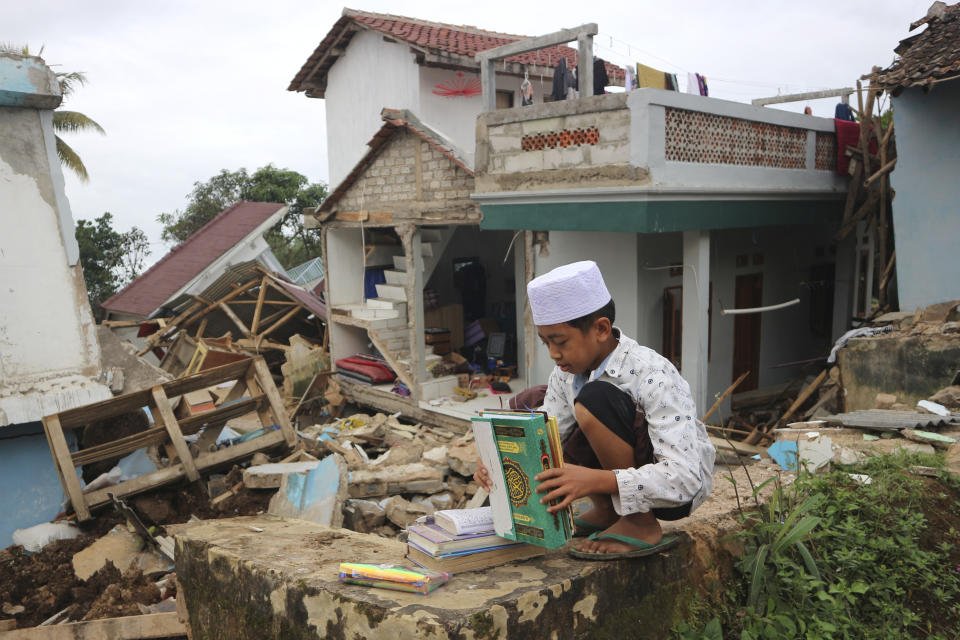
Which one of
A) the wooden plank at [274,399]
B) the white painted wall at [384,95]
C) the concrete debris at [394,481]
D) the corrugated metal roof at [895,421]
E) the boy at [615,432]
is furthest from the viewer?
the white painted wall at [384,95]

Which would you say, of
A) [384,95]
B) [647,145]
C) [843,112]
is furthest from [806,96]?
[384,95]

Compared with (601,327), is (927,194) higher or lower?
higher

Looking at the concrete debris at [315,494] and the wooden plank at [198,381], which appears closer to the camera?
the concrete debris at [315,494]

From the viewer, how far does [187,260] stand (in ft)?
60.1

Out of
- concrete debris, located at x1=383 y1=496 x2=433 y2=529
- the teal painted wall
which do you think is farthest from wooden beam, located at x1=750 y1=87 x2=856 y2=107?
concrete debris, located at x1=383 y1=496 x2=433 y2=529

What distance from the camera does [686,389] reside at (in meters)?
2.58

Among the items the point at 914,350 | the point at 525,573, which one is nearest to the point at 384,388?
the point at 914,350

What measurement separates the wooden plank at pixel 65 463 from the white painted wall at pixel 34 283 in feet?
4.36

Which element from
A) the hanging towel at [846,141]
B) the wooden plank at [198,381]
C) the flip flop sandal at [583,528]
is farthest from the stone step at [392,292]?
the flip flop sandal at [583,528]

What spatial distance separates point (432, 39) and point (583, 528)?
14.6 metres

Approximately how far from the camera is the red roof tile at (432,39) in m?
15.0

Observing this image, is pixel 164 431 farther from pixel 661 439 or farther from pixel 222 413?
pixel 661 439

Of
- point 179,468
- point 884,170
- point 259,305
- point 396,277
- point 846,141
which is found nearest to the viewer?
point 179,468

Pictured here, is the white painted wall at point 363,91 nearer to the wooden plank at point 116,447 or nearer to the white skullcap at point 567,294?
the wooden plank at point 116,447
